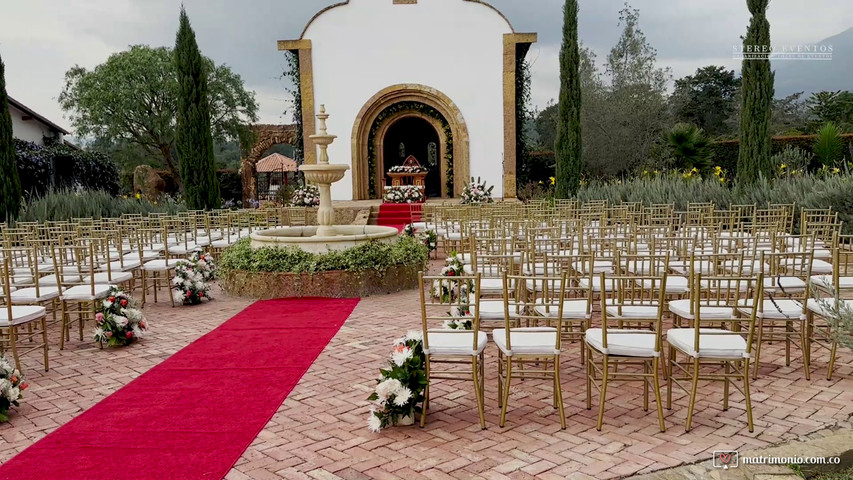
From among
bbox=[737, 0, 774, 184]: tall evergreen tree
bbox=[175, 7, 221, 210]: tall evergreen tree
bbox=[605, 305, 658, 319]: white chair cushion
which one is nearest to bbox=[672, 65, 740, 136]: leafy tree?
bbox=[737, 0, 774, 184]: tall evergreen tree

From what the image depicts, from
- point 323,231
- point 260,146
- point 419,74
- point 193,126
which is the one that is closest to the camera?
point 323,231

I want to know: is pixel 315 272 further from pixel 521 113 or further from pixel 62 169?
pixel 62 169

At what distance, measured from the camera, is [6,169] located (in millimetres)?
13078

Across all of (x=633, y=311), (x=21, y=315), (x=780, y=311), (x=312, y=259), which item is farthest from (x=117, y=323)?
(x=780, y=311)

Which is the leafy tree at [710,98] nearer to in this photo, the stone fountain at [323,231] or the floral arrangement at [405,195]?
the floral arrangement at [405,195]

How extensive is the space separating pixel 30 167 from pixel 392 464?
19.1 meters

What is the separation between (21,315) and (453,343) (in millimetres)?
3604

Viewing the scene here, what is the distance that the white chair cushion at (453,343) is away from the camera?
13.1 ft

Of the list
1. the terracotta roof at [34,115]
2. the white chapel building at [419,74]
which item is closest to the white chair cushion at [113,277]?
the white chapel building at [419,74]

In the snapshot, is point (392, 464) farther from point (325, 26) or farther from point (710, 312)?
point (325, 26)

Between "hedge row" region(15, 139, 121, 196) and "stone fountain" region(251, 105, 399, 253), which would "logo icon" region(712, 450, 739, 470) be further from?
"hedge row" region(15, 139, 121, 196)

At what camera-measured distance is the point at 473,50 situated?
62.8 ft

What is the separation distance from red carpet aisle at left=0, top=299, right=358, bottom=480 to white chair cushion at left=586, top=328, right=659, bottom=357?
219 centimetres

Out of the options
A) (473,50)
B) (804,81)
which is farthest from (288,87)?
(804,81)
